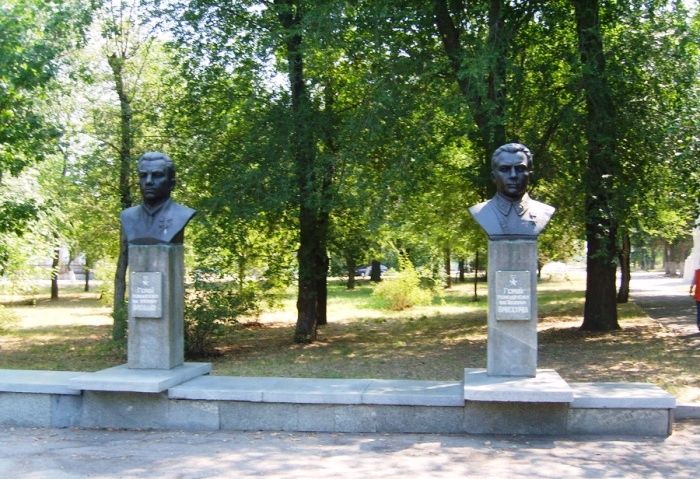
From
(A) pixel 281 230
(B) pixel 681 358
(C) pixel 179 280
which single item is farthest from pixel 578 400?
(A) pixel 281 230

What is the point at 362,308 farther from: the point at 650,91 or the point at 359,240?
the point at 650,91

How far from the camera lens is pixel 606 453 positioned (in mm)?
6680

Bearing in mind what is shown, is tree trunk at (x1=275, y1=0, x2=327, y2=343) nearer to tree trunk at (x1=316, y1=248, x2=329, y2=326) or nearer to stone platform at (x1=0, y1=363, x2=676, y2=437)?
tree trunk at (x1=316, y1=248, x2=329, y2=326)

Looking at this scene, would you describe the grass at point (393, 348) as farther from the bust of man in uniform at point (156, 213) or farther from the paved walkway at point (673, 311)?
the bust of man in uniform at point (156, 213)

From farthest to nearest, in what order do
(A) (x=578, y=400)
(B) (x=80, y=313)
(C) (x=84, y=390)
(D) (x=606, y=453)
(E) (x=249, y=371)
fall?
(B) (x=80, y=313)
(E) (x=249, y=371)
(C) (x=84, y=390)
(A) (x=578, y=400)
(D) (x=606, y=453)

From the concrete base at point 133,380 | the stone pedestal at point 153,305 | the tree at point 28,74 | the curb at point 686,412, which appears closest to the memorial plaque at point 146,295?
the stone pedestal at point 153,305

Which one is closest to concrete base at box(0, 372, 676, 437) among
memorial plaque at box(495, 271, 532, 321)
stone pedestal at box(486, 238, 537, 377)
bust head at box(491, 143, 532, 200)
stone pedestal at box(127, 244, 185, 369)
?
stone pedestal at box(127, 244, 185, 369)

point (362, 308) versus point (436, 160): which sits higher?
point (436, 160)

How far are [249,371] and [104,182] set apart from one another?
7.33 m

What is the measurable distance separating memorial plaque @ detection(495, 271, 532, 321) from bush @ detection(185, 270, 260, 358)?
7390 mm

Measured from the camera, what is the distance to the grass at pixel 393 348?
39.3ft

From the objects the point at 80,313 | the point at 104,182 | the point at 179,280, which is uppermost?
the point at 104,182

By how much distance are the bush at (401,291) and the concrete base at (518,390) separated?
1729 centimetres

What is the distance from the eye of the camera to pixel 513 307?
26.0 feet
